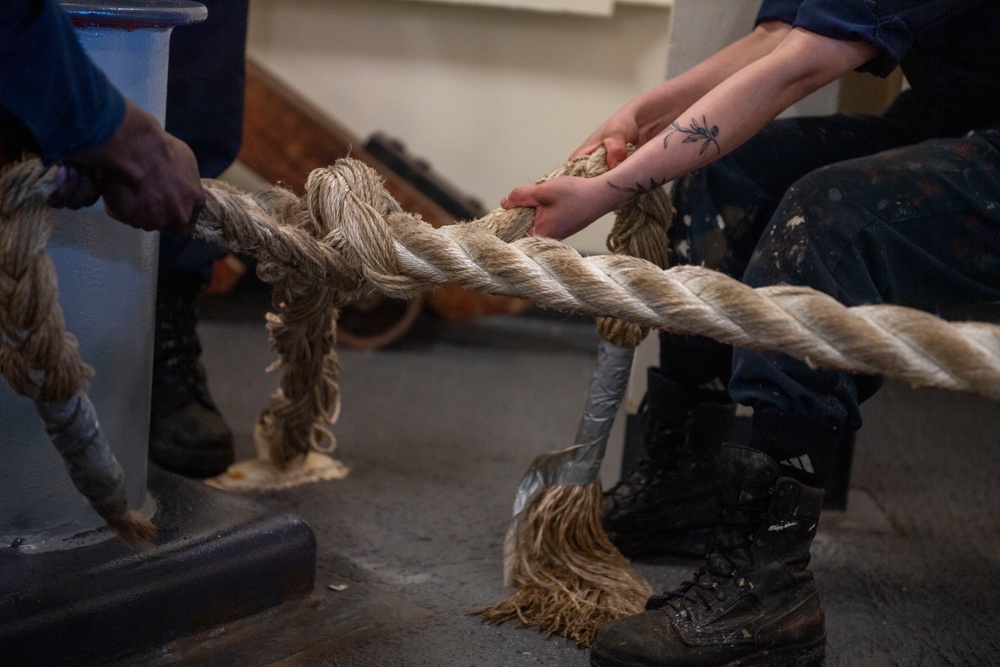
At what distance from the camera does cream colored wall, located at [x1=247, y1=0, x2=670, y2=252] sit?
2.06 meters

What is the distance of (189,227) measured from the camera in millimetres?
744

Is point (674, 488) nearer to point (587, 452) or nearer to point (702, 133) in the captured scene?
point (587, 452)

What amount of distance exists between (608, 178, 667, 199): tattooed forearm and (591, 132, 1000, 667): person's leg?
112mm

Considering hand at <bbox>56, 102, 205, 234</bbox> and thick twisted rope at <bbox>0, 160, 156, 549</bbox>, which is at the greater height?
hand at <bbox>56, 102, 205, 234</bbox>

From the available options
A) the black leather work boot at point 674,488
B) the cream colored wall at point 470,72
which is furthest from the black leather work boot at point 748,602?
the cream colored wall at point 470,72

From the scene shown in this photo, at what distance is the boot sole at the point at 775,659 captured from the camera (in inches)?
34.4

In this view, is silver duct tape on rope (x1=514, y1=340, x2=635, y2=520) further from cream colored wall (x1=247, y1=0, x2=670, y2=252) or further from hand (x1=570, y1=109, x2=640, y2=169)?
cream colored wall (x1=247, y1=0, x2=670, y2=252)

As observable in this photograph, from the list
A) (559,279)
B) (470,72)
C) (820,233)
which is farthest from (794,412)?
(470,72)

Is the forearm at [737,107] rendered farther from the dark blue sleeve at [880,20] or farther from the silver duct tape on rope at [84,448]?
the silver duct tape on rope at [84,448]

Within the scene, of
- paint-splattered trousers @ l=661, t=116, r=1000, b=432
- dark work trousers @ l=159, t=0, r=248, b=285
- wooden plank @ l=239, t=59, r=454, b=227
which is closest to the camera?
paint-splattered trousers @ l=661, t=116, r=1000, b=432

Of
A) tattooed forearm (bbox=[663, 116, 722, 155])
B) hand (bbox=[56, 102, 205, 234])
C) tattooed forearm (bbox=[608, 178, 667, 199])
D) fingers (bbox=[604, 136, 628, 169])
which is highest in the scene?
tattooed forearm (bbox=[663, 116, 722, 155])

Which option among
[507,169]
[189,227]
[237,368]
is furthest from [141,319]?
[507,169]

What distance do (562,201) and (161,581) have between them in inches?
19.0

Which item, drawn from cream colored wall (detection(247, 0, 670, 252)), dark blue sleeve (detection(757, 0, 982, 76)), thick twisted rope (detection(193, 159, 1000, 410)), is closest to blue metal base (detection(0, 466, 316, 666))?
thick twisted rope (detection(193, 159, 1000, 410))
